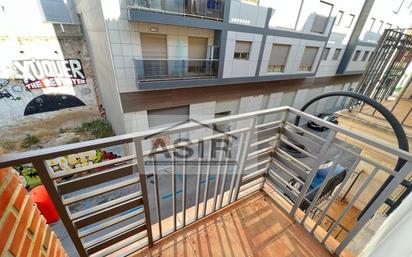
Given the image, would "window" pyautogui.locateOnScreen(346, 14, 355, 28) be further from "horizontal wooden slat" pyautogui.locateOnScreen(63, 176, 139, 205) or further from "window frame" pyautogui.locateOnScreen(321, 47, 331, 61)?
"horizontal wooden slat" pyautogui.locateOnScreen(63, 176, 139, 205)

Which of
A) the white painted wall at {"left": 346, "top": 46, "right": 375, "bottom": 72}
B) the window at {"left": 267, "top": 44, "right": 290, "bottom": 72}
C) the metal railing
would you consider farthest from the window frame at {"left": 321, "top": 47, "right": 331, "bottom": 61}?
the metal railing

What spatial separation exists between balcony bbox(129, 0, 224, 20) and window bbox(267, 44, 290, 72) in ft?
9.96

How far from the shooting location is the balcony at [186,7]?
14.0 feet

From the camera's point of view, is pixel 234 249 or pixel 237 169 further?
pixel 237 169

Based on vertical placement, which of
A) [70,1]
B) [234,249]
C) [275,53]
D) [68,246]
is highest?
[70,1]

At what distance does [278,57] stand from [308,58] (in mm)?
2268

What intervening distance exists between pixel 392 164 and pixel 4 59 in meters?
9.09

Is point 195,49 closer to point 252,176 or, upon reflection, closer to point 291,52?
point 291,52

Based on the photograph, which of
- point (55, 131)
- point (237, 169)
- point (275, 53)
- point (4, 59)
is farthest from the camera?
point (275, 53)

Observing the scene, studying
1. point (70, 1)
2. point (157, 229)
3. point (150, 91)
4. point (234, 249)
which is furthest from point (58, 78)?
point (234, 249)

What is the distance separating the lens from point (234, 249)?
5.54ft

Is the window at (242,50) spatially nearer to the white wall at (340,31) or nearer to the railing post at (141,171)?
the white wall at (340,31)

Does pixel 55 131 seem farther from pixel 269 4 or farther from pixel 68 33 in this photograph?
pixel 269 4

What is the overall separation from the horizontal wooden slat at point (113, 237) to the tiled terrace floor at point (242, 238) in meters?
0.27
